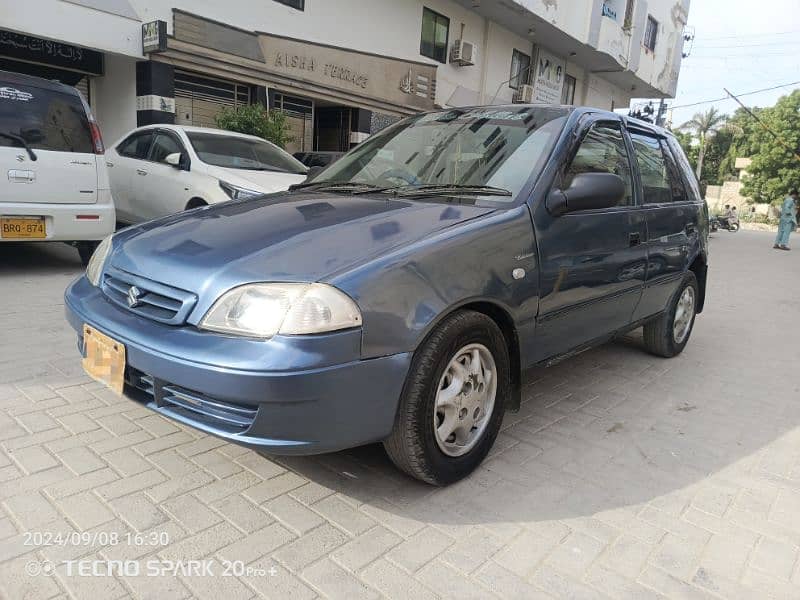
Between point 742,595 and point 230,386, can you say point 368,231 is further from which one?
point 742,595

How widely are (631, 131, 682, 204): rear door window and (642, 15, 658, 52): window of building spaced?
79.2ft

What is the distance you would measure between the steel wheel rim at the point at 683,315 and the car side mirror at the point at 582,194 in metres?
2.07

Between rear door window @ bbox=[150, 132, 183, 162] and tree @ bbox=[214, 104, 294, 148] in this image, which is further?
tree @ bbox=[214, 104, 294, 148]

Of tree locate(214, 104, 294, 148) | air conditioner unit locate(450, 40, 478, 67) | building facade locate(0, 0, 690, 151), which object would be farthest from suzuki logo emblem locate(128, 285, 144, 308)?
air conditioner unit locate(450, 40, 478, 67)

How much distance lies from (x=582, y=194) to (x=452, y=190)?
62cm

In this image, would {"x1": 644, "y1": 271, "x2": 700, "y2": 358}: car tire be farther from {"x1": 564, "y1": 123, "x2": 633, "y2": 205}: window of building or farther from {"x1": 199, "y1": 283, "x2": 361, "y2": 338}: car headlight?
{"x1": 199, "y1": 283, "x2": 361, "y2": 338}: car headlight

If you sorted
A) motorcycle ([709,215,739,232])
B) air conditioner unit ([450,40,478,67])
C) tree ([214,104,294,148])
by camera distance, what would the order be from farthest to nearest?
1. motorcycle ([709,215,739,232])
2. air conditioner unit ([450,40,478,67])
3. tree ([214,104,294,148])

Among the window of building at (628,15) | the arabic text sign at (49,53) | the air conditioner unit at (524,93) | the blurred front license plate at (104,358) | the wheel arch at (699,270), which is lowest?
the blurred front license plate at (104,358)

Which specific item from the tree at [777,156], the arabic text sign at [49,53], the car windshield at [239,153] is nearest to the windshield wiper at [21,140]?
the car windshield at [239,153]

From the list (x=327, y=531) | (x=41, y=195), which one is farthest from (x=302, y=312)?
(x=41, y=195)

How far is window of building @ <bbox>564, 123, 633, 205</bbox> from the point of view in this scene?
3170 millimetres

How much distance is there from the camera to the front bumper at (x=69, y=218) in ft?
17.5

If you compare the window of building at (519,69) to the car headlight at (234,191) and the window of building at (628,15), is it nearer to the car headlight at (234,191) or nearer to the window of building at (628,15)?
the window of building at (628,15)

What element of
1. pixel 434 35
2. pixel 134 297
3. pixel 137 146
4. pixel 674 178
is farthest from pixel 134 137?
pixel 434 35
